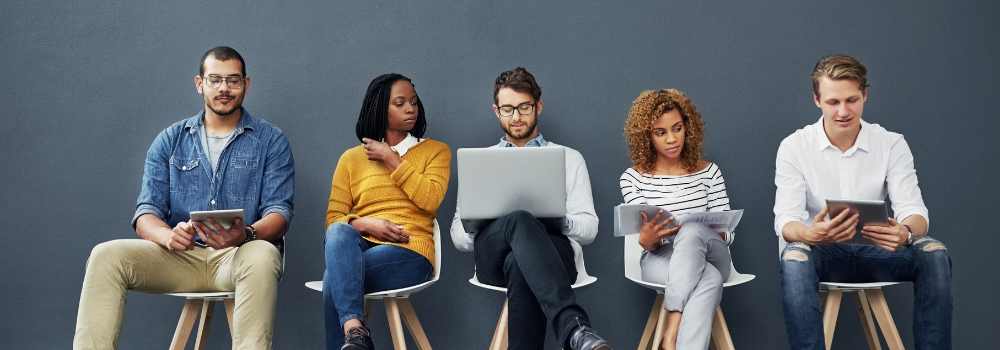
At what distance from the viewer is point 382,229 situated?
232 centimetres

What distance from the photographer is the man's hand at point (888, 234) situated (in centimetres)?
197

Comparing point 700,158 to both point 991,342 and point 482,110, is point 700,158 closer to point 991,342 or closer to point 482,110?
point 482,110

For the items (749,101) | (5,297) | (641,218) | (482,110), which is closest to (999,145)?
(749,101)

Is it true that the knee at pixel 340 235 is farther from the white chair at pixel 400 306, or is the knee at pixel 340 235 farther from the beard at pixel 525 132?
the beard at pixel 525 132

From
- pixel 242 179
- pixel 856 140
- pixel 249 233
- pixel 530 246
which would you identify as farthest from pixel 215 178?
pixel 856 140

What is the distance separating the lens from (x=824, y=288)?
220 cm

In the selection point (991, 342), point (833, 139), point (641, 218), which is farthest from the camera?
point (991, 342)

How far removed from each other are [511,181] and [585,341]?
1.77 ft

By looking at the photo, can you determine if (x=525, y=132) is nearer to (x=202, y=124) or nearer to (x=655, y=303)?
(x=655, y=303)

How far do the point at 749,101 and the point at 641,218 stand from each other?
111cm

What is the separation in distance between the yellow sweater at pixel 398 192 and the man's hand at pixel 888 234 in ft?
4.60

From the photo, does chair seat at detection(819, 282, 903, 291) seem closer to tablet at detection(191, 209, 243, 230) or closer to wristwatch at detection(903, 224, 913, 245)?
wristwatch at detection(903, 224, 913, 245)

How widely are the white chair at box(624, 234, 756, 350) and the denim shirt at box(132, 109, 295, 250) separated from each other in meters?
1.24

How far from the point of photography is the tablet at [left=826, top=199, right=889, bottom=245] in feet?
6.24
